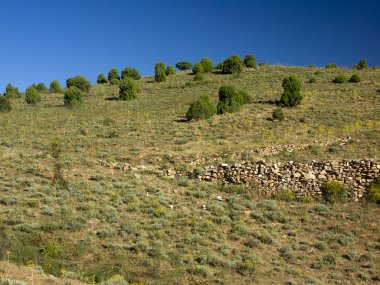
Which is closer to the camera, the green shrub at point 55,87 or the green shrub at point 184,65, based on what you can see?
the green shrub at point 55,87

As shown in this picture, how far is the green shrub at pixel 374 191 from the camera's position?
1827 centimetres

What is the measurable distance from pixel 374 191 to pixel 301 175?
11.9 feet

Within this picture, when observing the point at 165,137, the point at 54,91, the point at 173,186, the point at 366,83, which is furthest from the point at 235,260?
the point at 54,91

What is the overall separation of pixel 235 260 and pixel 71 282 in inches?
235

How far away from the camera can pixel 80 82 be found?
66.0m

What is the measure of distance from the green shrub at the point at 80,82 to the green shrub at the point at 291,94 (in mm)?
36945

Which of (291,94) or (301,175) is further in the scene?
(291,94)

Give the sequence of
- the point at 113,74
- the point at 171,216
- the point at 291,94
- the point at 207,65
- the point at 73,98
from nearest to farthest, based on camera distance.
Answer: the point at 171,216 < the point at 291,94 < the point at 73,98 < the point at 207,65 < the point at 113,74

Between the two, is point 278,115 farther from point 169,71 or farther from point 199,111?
point 169,71

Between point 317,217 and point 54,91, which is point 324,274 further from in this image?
point 54,91

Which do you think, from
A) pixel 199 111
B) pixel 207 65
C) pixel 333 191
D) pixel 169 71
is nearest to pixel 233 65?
pixel 207 65

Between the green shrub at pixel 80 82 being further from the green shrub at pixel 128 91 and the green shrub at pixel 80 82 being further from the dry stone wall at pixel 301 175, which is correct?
the dry stone wall at pixel 301 175

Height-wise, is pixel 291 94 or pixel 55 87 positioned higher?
pixel 55 87

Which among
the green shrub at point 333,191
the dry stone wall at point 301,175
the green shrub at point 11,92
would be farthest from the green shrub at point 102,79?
the green shrub at point 333,191
